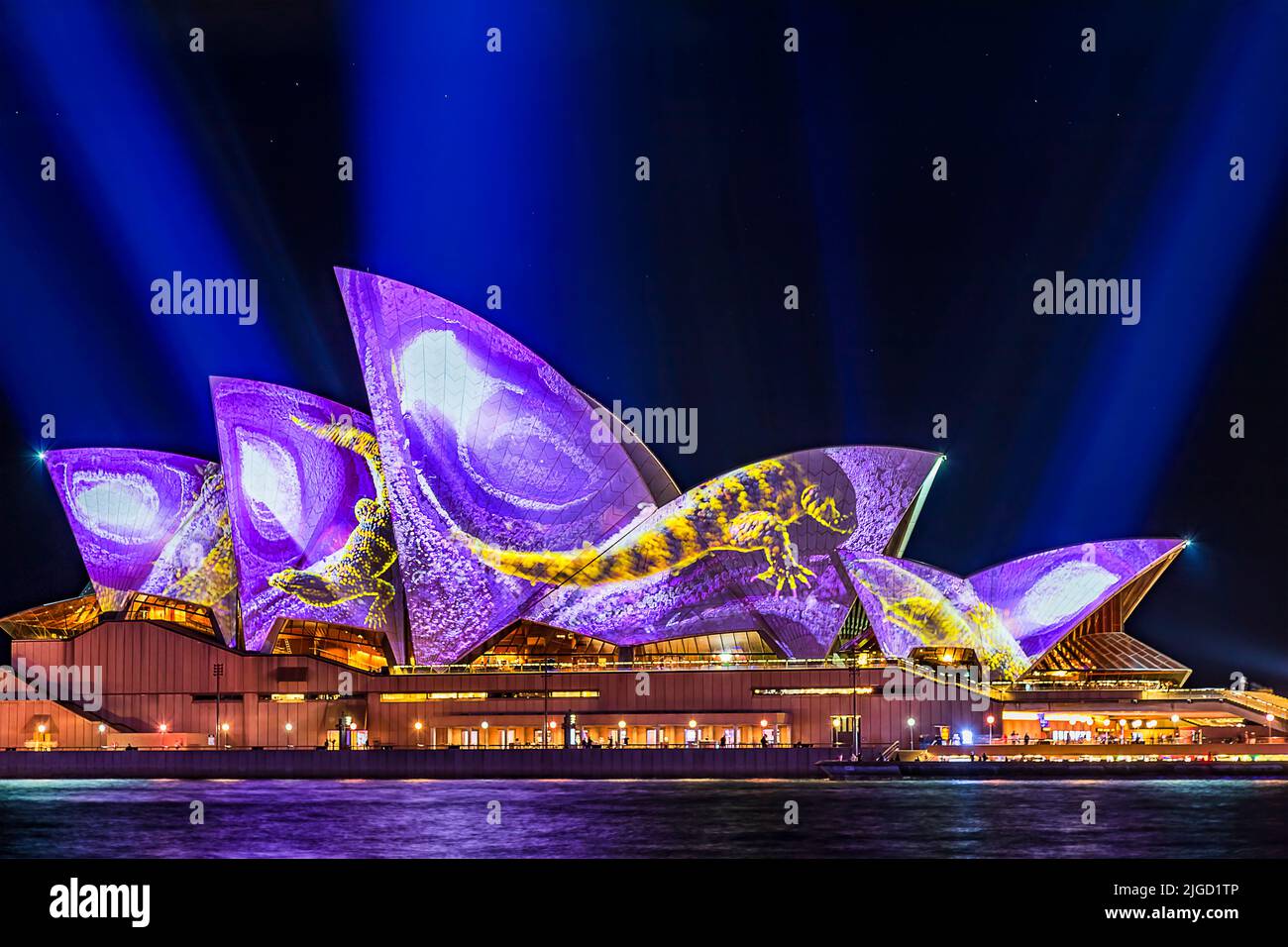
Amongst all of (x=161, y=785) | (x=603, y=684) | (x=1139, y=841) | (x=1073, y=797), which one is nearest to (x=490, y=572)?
(x=603, y=684)

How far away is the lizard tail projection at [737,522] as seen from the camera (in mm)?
72500

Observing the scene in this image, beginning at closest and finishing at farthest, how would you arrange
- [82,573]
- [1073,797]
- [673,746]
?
[1073,797] < [673,746] < [82,573]

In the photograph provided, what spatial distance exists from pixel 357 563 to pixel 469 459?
283 inches

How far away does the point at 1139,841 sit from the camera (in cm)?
4066

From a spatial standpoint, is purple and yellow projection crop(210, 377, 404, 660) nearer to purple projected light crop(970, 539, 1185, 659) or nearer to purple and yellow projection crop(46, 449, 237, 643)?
purple and yellow projection crop(46, 449, 237, 643)

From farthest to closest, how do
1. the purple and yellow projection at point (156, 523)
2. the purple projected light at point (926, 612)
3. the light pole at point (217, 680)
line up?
1. the purple and yellow projection at point (156, 523)
2. the purple projected light at point (926, 612)
3. the light pole at point (217, 680)

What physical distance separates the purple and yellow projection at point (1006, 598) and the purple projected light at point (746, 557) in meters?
1.90

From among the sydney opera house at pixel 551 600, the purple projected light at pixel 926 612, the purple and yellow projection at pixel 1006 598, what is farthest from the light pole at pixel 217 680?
the purple and yellow projection at pixel 1006 598

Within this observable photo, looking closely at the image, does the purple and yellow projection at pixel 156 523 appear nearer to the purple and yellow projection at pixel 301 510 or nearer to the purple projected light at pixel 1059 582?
the purple and yellow projection at pixel 301 510

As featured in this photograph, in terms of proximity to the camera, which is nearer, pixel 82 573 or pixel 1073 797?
pixel 1073 797

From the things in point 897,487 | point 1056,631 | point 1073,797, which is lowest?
point 1073,797

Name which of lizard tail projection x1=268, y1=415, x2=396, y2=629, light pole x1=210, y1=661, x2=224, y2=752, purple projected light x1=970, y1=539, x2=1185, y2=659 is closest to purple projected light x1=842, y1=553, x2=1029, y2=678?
purple projected light x1=970, y1=539, x2=1185, y2=659

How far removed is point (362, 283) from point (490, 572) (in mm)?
13035
